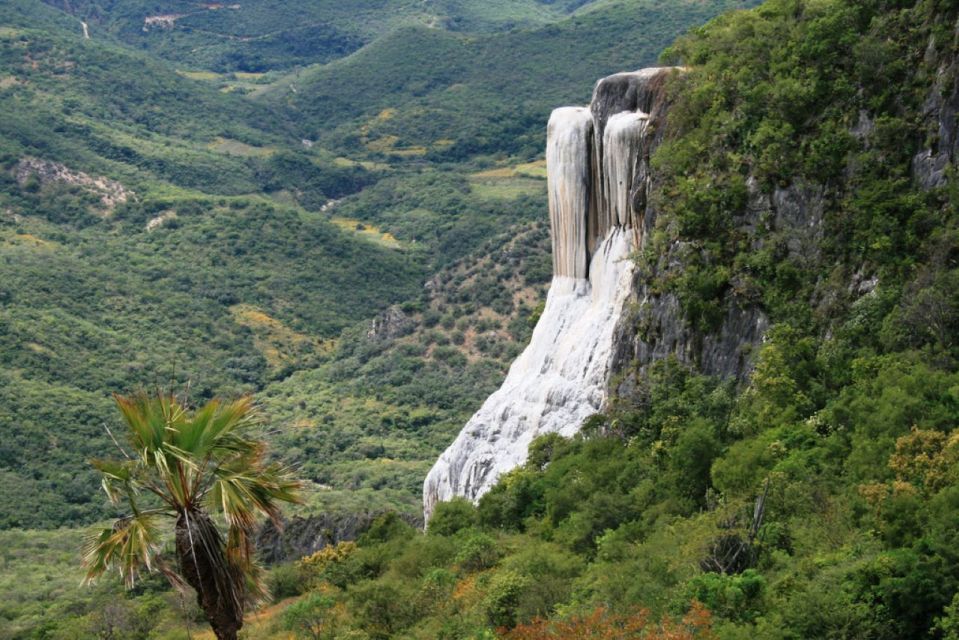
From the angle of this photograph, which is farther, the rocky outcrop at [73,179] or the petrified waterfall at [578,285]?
the rocky outcrop at [73,179]

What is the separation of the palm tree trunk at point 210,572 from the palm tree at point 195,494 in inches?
0.4

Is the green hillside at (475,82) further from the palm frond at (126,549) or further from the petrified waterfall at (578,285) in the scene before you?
the palm frond at (126,549)

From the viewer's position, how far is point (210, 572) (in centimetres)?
1596

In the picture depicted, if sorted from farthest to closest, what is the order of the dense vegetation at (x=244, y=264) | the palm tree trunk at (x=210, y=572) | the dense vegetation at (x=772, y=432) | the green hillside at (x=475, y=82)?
the green hillside at (x=475, y=82), the dense vegetation at (x=244, y=264), the dense vegetation at (x=772, y=432), the palm tree trunk at (x=210, y=572)

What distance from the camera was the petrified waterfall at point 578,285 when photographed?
1264 inches

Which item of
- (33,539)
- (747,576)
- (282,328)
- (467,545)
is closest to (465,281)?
(282,328)

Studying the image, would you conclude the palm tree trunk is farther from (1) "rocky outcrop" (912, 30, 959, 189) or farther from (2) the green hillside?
(2) the green hillside

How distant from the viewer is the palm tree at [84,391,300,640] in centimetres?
1560

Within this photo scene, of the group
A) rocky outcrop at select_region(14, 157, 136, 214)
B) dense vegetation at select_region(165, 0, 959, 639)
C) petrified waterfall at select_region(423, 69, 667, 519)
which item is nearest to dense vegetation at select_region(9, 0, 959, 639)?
dense vegetation at select_region(165, 0, 959, 639)

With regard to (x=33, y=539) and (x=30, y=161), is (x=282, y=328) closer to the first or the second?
(x=30, y=161)

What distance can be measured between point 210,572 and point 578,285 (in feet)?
63.6

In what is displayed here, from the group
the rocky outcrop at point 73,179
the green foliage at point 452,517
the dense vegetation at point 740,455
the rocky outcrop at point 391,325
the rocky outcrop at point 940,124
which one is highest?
the rocky outcrop at point 940,124

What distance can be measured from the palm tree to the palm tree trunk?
0.01 metres

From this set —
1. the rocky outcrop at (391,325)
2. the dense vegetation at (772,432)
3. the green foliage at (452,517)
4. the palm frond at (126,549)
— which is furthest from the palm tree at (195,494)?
the rocky outcrop at (391,325)
